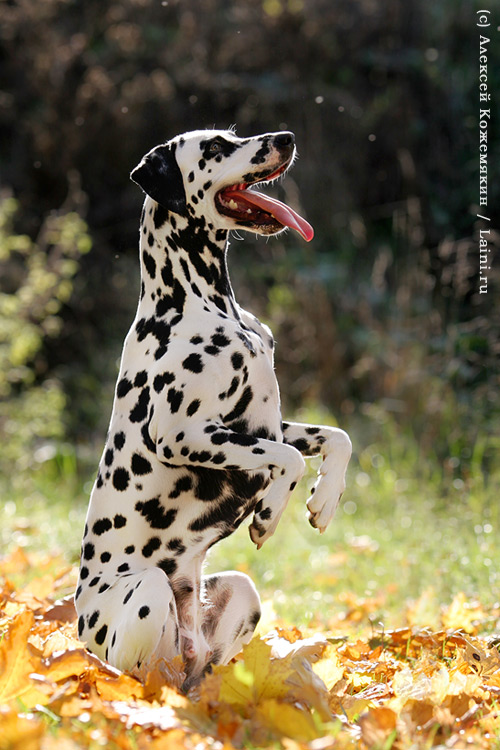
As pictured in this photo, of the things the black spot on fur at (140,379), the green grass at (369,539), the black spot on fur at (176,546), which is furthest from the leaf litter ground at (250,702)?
the green grass at (369,539)

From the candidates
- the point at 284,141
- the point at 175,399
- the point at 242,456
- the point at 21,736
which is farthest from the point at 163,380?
the point at 21,736

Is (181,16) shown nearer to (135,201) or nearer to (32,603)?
(135,201)

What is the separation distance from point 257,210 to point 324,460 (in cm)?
97

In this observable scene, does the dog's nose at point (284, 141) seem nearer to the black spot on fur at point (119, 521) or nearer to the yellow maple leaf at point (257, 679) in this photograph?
the black spot on fur at point (119, 521)

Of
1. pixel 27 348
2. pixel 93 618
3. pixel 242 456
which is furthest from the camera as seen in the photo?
pixel 27 348

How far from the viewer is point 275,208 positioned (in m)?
3.13

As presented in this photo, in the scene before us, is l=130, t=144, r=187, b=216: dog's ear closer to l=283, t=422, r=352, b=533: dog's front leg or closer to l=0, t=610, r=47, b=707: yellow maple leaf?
l=283, t=422, r=352, b=533: dog's front leg

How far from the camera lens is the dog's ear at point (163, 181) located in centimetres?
315

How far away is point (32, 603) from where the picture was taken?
3.85 meters

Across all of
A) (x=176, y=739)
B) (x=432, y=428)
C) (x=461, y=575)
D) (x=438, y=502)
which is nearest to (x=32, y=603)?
(x=176, y=739)

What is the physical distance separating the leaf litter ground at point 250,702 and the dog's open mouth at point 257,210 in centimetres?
147

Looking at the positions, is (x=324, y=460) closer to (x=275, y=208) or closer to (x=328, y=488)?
(x=328, y=488)

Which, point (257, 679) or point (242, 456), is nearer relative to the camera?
point (257, 679)

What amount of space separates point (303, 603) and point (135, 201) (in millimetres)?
6872
